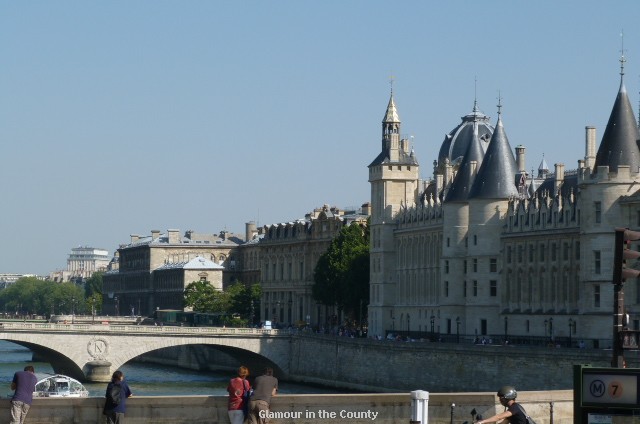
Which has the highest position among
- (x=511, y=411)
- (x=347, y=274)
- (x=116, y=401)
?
(x=347, y=274)

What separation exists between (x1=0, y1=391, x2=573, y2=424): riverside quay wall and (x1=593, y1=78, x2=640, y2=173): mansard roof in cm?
4456

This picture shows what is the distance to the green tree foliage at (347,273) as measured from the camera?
11694 cm

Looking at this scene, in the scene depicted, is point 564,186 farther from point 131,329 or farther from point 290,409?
point 290,409

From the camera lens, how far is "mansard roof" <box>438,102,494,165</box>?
399ft

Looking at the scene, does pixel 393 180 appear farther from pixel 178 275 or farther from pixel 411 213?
pixel 178 275

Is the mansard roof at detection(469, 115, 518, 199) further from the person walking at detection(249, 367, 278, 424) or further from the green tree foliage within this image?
the person walking at detection(249, 367, 278, 424)

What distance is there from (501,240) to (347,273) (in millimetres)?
28381

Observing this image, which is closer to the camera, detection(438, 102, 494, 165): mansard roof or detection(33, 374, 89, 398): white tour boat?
detection(33, 374, 89, 398): white tour boat

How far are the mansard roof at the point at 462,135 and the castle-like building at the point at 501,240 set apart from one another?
4.72 m

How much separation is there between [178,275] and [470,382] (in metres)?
108

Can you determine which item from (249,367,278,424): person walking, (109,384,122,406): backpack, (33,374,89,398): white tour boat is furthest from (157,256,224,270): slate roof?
(249,367,278,424): person walking

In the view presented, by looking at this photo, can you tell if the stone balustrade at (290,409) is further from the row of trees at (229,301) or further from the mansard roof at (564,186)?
the row of trees at (229,301)

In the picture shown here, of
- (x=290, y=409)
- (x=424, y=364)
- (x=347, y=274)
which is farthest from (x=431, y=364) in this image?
(x=290, y=409)

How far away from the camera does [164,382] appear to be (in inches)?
3873
